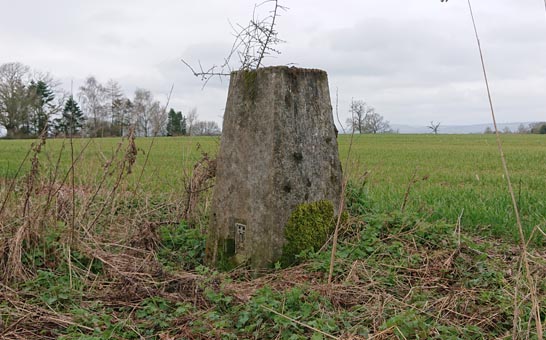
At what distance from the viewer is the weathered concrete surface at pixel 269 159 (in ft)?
13.0

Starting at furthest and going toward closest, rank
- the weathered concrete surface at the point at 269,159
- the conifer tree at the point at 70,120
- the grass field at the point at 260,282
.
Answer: the conifer tree at the point at 70,120 < the weathered concrete surface at the point at 269,159 < the grass field at the point at 260,282

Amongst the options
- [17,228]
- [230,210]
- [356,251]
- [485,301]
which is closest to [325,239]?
[356,251]

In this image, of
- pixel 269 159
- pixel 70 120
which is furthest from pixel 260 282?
pixel 70 120

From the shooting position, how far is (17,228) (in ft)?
13.2

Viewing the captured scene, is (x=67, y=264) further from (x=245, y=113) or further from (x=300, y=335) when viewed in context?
(x=300, y=335)

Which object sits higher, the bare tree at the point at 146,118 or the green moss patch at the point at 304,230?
the bare tree at the point at 146,118

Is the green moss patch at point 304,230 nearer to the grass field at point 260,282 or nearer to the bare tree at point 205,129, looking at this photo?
the grass field at point 260,282

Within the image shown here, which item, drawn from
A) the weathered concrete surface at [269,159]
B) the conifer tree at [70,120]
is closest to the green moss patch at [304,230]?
the weathered concrete surface at [269,159]

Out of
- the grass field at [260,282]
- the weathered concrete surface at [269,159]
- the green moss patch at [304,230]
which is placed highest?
the weathered concrete surface at [269,159]

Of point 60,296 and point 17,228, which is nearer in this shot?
point 60,296

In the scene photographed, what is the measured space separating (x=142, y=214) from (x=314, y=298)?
241 centimetres

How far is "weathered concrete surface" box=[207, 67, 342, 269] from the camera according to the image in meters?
3.96

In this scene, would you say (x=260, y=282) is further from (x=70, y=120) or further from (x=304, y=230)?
(x=70, y=120)

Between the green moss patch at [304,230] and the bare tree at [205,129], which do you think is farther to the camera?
the bare tree at [205,129]
